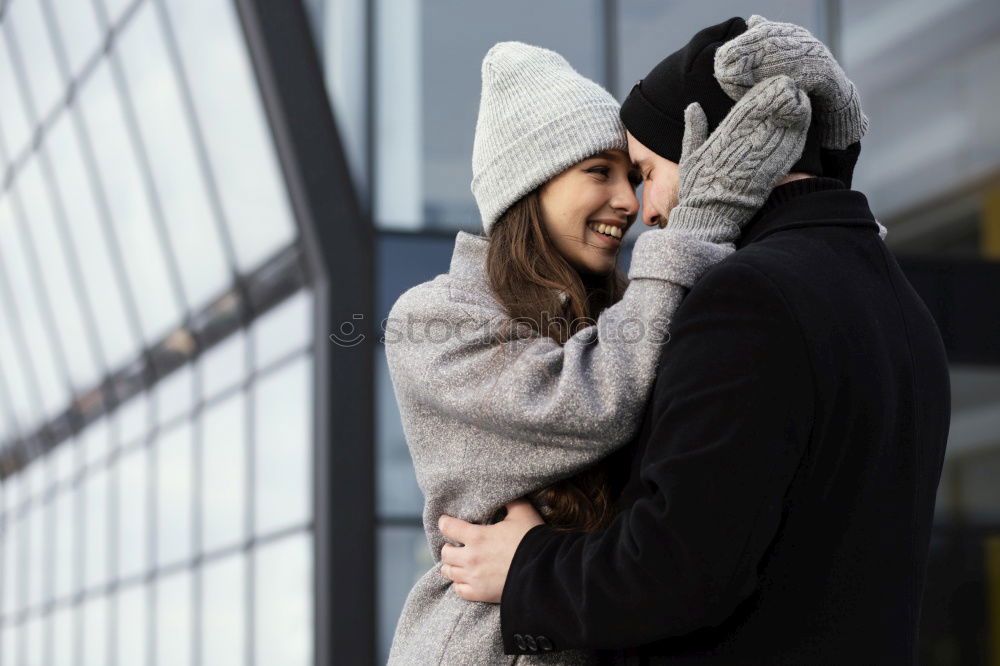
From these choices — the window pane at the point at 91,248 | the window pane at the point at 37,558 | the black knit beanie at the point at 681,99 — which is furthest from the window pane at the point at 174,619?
the black knit beanie at the point at 681,99

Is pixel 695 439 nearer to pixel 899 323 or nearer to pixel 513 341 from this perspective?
pixel 899 323

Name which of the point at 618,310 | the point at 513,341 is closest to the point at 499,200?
the point at 513,341

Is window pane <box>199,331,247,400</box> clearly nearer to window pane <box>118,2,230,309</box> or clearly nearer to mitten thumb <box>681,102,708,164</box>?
window pane <box>118,2,230,309</box>

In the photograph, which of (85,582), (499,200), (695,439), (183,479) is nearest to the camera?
(695,439)

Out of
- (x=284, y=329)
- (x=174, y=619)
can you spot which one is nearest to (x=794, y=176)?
(x=284, y=329)

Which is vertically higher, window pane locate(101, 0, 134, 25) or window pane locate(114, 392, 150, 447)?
window pane locate(101, 0, 134, 25)

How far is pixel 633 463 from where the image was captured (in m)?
2.17

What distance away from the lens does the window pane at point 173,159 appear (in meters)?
11.3

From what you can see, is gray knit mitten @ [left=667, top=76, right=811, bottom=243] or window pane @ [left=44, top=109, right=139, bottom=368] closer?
gray knit mitten @ [left=667, top=76, right=811, bottom=243]

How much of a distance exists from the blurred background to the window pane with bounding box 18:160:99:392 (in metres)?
0.54

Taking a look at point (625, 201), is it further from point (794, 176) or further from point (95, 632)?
point (95, 632)

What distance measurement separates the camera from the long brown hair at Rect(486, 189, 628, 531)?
2.37 metres

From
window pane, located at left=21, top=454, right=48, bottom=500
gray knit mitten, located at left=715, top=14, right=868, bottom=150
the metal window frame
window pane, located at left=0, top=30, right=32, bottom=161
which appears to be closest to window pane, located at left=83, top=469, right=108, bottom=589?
window pane, located at left=21, top=454, right=48, bottom=500

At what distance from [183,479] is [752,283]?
11319mm
